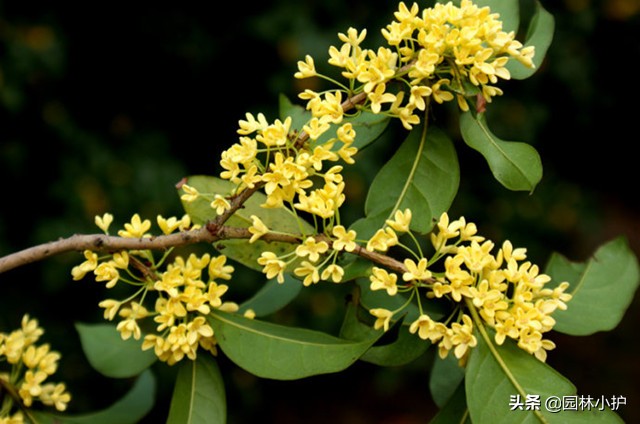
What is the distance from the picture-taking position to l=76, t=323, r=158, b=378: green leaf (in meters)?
1.34

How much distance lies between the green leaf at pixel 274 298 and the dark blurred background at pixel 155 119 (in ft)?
5.08

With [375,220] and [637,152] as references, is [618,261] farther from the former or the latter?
[637,152]

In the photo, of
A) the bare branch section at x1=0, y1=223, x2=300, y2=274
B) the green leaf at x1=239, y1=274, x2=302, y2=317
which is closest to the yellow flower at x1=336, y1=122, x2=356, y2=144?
the bare branch section at x1=0, y1=223, x2=300, y2=274

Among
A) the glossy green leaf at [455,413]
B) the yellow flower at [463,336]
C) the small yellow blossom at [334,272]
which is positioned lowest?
the glossy green leaf at [455,413]

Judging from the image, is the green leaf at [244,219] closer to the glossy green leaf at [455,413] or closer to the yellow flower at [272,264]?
the yellow flower at [272,264]

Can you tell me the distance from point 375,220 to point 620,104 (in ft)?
12.6

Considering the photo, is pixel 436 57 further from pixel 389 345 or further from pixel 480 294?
pixel 389 345

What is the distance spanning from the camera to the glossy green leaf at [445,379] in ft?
4.51

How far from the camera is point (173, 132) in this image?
316 cm

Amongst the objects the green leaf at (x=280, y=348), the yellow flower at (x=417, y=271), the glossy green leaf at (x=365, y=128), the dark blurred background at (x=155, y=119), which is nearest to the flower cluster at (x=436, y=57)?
the glossy green leaf at (x=365, y=128)

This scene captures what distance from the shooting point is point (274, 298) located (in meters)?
1.36

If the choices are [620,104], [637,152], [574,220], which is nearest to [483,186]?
[574,220]

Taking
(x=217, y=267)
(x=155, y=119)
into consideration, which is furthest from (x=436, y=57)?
(x=155, y=119)

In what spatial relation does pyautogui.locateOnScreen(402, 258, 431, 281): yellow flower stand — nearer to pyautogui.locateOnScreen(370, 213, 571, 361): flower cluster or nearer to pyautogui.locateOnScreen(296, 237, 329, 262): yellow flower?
pyautogui.locateOnScreen(370, 213, 571, 361): flower cluster
